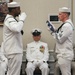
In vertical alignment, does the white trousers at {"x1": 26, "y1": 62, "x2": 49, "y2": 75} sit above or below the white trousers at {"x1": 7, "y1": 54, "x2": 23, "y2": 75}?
below

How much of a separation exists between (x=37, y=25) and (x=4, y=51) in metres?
2.20

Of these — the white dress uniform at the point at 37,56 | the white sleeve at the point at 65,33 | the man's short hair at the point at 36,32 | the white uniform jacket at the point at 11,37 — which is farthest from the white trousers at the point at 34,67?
the white uniform jacket at the point at 11,37

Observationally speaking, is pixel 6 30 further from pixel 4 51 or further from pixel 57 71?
pixel 57 71

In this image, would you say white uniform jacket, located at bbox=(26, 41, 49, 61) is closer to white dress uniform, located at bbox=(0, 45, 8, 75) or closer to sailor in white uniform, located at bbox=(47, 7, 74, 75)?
white dress uniform, located at bbox=(0, 45, 8, 75)

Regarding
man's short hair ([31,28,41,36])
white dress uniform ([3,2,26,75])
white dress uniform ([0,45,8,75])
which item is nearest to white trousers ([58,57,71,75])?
white dress uniform ([3,2,26,75])

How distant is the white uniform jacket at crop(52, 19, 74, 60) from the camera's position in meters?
4.07

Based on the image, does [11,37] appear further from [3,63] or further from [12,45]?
[3,63]

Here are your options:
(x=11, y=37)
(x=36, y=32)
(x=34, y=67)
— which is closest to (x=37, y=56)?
(x=34, y=67)

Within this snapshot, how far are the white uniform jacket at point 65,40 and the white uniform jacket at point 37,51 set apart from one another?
1.46 metres

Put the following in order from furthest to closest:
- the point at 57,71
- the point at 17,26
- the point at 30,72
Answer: the point at 30,72
the point at 57,71
the point at 17,26

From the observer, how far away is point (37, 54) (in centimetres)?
559

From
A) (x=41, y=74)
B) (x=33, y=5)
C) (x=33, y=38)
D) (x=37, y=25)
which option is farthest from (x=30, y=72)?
(x=33, y=5)

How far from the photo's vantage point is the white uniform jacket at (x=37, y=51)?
558cm

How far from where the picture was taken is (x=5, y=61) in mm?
4043
